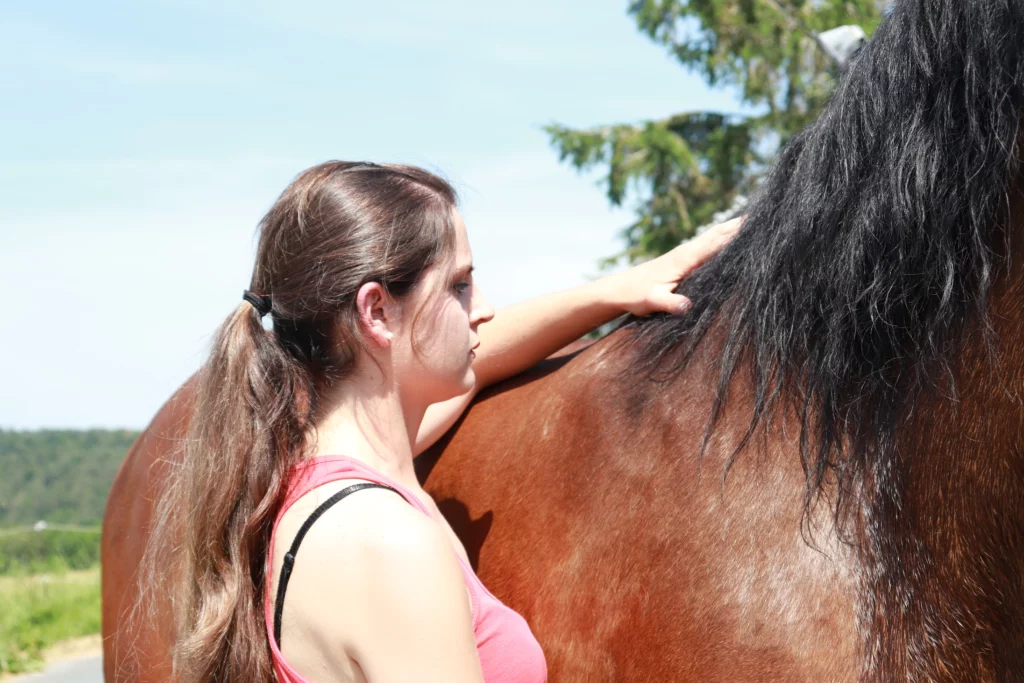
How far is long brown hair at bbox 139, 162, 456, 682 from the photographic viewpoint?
142cm

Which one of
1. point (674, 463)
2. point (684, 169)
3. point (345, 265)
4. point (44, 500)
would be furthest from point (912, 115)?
point (44, 500)

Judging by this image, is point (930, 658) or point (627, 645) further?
point (627, 645)

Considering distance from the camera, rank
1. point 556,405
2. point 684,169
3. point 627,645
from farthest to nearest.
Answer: point 684,169 < point 556,405 < point 627,645

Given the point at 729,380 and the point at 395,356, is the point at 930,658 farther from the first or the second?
the point at 395,356

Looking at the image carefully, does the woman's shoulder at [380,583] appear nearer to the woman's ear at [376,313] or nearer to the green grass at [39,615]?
the woman's ear at [376,313]

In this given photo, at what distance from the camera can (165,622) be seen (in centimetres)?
262

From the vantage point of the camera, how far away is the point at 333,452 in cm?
148

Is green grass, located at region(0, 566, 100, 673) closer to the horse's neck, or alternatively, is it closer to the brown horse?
the brown horse

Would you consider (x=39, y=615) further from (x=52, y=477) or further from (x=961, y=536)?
(x=52, y=477)

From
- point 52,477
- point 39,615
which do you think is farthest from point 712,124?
point 52,477

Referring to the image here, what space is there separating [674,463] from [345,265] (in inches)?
28.1

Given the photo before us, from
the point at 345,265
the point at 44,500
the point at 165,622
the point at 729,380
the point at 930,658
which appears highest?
the point at 345,265

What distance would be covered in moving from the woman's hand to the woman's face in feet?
1.75

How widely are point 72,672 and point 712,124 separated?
33.3 ft
